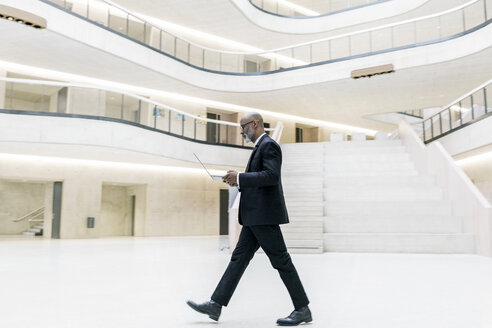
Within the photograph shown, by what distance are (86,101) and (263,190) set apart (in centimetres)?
1200

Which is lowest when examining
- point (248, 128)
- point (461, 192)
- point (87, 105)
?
point (461, 192)

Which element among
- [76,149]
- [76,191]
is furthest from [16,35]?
[76,191]

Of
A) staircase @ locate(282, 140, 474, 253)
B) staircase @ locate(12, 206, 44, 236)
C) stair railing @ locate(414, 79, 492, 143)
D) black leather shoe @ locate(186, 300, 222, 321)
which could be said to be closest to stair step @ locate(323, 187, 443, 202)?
staircase @ locate(282, 140, 474, 253)

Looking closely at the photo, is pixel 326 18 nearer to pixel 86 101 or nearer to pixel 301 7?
pixel 301 7

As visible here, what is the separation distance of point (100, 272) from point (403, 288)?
463cm

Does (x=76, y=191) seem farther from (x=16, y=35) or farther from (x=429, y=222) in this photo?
(x=429, y=222)

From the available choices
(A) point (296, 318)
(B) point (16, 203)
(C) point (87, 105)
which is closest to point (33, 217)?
(B) point (16, 203)

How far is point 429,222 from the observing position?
10977 millimetres

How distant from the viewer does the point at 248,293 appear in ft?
17.5

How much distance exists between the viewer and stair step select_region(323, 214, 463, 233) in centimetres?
1086

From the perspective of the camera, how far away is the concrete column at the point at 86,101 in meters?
14.1

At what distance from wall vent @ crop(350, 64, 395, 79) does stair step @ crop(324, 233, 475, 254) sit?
10.3 meters

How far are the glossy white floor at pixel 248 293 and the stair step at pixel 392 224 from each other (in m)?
2.09

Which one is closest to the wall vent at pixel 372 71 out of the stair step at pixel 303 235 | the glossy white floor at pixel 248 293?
the stair step at pixel 303 235
